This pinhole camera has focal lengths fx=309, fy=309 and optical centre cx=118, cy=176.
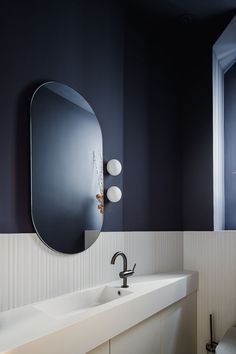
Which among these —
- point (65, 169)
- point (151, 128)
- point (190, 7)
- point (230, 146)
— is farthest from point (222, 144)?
point (65, 169)

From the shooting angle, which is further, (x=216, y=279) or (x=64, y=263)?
(x=216, y=279)

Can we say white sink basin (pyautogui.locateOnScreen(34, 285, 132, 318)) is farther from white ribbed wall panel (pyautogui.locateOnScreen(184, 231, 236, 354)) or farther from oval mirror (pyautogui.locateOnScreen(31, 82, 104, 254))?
white ribbed wall panel (pyautogui.locateOnScreen(184, 231, 236, 354))

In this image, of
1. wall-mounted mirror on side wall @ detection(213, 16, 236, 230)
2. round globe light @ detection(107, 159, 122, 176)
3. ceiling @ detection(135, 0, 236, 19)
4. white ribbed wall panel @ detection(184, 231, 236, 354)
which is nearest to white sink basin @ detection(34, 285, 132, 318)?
round globe light @ detection(107, 159, 122, 176)

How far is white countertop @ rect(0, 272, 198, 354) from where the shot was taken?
1.17m

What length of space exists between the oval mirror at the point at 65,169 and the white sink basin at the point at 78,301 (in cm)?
27

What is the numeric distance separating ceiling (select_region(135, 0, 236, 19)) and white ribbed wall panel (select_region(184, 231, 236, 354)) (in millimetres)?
1876

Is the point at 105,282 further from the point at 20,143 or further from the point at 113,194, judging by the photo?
the point at 20,143

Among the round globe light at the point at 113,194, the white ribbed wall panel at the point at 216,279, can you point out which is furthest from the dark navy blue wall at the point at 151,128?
the white ribbed wall panel at the point at 216,279

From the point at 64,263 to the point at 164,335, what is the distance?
88cm

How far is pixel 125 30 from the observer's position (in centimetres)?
255

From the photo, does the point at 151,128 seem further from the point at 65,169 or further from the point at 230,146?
the point at 65,169

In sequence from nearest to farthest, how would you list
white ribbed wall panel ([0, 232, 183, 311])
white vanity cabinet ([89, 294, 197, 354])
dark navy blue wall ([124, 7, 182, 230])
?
white ribbed wall panel ([0, 232, 183, 311]), white vanity cabinet ([89, 294, 197, 354]), dark navy blue wall ([124, 7, 182, 230])

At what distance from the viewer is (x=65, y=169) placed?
1891 mm

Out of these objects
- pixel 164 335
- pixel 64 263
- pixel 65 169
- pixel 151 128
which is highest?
pixel 151 128
